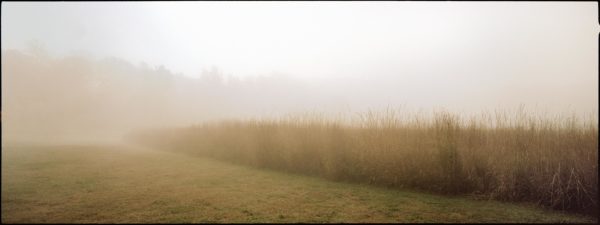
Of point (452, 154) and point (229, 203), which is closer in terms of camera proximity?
point (229, 203)

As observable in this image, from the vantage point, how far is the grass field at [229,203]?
107 inches

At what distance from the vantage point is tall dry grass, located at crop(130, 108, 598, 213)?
11.1ft

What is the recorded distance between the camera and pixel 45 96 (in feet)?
44.1

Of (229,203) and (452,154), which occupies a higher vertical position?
(452,154)

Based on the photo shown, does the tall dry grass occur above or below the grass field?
above

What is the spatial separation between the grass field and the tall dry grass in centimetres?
27

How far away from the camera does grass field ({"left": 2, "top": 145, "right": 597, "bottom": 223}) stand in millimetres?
2725

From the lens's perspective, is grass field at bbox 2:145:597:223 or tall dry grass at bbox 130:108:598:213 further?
tall dry grass at bbox 130:108:598:213

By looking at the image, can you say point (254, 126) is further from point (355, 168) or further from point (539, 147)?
point (539, 147)

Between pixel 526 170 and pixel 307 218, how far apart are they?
2.30m

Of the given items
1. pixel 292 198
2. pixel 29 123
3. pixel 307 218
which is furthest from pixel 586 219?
pixel 29 123

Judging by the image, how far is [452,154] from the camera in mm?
3889

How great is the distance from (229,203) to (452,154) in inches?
93.6

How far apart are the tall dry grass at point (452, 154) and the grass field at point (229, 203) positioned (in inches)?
10.6
